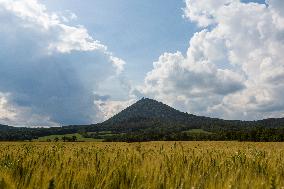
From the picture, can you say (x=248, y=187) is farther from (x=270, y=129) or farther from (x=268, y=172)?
(x=270, y=129)

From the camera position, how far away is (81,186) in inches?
111

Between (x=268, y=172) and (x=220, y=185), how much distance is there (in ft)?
4.83

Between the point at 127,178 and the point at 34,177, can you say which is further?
the point at 127,178

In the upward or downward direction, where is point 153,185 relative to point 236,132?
downward

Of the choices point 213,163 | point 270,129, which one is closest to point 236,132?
point 270,129

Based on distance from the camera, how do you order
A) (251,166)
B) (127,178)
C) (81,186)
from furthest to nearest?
(251,166)
(127,178)
(81,186)

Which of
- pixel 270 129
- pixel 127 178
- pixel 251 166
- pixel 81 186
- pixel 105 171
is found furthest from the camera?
pixel 270 129

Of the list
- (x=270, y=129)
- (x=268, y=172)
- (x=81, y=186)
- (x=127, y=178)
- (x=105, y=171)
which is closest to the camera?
(x=81, y=186)

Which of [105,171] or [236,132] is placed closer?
[105,171]

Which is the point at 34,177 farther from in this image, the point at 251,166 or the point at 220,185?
the point at 251,166

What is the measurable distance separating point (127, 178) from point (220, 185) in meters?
0.79

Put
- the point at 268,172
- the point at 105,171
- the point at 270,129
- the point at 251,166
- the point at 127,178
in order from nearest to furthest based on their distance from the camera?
the point at 127,178 → the point at 105,171 → the point at 268,172 → the point at 251,166 → the point at 270,129

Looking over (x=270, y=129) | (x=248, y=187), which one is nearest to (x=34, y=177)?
(x=248, y=187)

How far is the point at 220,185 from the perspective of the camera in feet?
9.52
